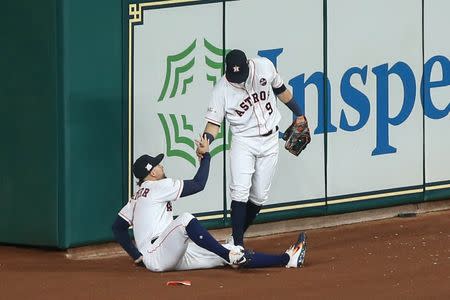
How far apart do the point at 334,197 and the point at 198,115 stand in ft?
5.32

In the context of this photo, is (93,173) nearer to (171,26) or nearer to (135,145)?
(135,145)

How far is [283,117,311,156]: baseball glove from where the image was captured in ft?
42.2

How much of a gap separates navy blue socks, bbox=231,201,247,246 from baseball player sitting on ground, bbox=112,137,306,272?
531 millimetres

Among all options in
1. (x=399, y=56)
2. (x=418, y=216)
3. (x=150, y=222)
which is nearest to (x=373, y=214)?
(x=418, y=216)

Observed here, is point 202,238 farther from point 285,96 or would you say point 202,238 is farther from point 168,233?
point 285,96

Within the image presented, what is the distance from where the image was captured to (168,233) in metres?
11.8

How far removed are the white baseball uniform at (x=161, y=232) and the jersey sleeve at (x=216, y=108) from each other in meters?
0.73

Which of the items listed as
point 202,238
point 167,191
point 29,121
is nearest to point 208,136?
point 167,191

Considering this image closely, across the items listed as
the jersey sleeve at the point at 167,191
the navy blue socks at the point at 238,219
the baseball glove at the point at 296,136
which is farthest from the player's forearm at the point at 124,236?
the baseball glove at the point at 296,136

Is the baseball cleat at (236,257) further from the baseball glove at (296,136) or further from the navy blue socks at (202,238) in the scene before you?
the baseball glove at (296,136)

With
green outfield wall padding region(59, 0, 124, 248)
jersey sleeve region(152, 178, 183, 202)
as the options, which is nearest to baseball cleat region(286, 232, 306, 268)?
jersey sleeve region(152, 178, 183, 202)

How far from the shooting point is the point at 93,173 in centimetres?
1323

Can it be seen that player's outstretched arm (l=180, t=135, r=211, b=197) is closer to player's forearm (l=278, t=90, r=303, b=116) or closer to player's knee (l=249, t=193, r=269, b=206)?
player's knee (l=249, t=193, r=269, b=206)

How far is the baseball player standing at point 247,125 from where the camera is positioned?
41.0 ft
